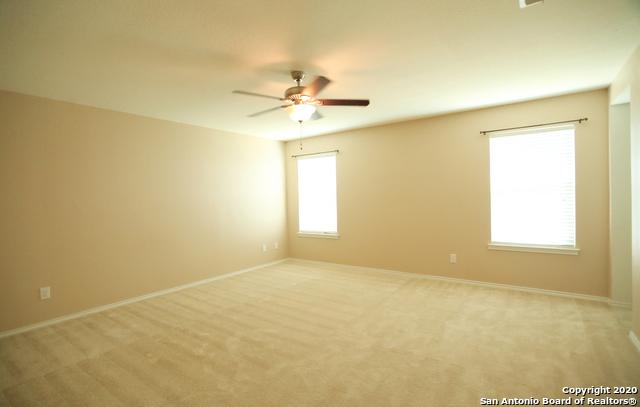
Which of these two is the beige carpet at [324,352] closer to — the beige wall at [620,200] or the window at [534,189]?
the beige wall at [620,200]

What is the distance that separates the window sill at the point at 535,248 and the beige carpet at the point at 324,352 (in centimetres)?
58

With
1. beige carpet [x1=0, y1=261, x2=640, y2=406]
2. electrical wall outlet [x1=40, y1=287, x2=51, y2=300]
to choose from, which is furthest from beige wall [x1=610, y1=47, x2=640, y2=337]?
electrical wall outlet [x1=40, y1=287, x2=51, y2=300]

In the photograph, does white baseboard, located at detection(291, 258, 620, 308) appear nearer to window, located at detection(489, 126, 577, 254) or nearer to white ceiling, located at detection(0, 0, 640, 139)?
window, located at detection(489, 126, 577, 254)

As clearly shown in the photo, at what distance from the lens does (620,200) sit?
133 inches

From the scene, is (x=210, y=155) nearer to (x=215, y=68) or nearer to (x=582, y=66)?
(x=215, y=68)

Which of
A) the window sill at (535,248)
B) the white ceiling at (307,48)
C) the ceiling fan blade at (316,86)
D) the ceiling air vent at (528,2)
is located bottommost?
the window sill at (535,248)

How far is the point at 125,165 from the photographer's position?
4051 mm

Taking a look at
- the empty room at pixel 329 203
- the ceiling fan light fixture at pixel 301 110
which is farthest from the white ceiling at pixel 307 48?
the ceiling fan light fixture at pixel 301 110

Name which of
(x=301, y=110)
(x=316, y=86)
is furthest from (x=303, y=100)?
(x=316, y=86)

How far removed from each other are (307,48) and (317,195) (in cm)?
375

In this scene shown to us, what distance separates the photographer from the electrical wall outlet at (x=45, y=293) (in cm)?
334

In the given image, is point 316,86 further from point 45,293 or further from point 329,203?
point 45,293

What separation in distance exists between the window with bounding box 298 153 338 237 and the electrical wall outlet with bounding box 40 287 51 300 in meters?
3.90

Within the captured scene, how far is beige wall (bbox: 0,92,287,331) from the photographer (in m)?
3.21
